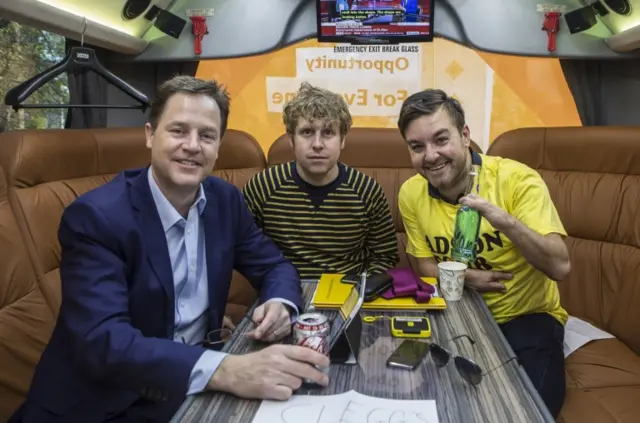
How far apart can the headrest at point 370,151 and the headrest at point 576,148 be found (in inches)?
7.5

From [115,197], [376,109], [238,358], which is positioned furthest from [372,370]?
[376,109]

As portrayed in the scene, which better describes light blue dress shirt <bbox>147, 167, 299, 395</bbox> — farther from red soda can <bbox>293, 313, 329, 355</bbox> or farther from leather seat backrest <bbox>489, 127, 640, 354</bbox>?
leather seat backrest <bbox>489, 127, 640, 354</bbox>

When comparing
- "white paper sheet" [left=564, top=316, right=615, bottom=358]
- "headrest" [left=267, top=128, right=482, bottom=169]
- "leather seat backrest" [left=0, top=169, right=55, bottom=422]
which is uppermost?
"headrest" [left=267, top=128, right=482, bottom=169]

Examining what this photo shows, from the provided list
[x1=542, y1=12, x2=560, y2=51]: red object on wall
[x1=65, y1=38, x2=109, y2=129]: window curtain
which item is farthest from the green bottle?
[x1=65, y1=38, x2=109, y2=129]: window curtain

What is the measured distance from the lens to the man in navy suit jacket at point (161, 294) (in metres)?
1.06

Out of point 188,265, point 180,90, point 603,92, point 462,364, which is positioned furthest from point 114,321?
point 603,92

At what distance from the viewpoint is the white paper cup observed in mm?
1513

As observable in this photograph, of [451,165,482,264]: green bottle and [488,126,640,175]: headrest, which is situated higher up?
[488,126,640,175]: headrest

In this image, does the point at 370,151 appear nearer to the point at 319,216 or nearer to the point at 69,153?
the point at 319,216

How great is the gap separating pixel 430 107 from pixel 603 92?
1853 millimetres

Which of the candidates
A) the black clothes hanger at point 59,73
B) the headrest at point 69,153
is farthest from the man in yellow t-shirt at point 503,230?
the black clothes hanger at point 59,73

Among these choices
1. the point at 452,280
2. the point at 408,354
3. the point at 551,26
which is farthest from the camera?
the point at 551,26

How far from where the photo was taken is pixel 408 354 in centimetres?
118

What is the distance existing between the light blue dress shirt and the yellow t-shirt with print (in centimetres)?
65
